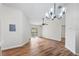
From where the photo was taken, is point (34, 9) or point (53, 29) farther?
point (53, 29)

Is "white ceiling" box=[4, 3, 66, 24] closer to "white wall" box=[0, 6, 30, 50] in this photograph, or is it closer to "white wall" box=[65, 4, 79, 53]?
"white wall" box=[0, 6, 30, 50]

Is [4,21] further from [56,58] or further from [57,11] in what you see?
[56,58]

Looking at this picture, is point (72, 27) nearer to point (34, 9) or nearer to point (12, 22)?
point (34, 9)

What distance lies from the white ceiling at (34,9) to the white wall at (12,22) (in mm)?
101

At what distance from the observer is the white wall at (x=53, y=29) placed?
2.12 m

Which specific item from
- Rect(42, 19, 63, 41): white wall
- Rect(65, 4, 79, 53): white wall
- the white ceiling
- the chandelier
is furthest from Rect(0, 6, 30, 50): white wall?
Rect(65, 4, 79, 53): white wall

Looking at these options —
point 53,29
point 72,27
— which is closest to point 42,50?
point 53,29

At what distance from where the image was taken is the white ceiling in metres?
2.02

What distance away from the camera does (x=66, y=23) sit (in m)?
2.07

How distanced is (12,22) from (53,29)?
851 mm

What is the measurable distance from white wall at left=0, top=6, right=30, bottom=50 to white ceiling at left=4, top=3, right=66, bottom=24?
0.33ft

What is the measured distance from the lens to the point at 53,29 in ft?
7.24

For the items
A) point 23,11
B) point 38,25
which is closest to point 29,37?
point 38,25

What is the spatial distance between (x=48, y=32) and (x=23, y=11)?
0.68 metres
